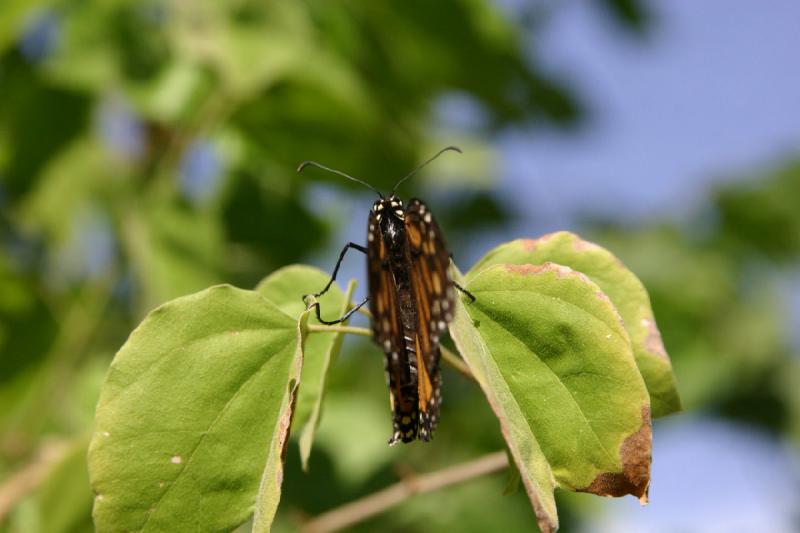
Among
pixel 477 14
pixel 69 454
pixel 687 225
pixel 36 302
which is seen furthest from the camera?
pixel 687 225

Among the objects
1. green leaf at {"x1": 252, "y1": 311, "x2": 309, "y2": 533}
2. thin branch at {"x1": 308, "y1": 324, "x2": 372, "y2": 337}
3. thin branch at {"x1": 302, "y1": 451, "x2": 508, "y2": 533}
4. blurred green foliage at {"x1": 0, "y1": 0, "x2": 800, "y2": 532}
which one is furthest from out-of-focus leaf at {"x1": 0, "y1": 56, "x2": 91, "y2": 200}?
green leaf at {"x1": 252, "y1": 311, "x2": 309, "y2": 533}

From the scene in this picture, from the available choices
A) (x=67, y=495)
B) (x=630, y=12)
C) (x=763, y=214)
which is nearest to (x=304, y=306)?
(x=67, y=495)

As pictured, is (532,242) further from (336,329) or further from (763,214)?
(763,214)

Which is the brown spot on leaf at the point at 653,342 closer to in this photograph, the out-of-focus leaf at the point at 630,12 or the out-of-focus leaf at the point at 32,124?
the out-of-focus leaf at the point at 32,124

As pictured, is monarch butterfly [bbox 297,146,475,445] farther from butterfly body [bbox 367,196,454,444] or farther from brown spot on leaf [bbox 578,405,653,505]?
brown spot on leaf [bbox 578,405,653,505]

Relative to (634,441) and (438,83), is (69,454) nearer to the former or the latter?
(634,441)

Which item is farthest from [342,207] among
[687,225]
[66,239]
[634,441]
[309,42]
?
[687,225]

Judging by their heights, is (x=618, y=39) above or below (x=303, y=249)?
above

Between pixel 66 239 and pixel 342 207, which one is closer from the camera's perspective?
pixel 66 239
